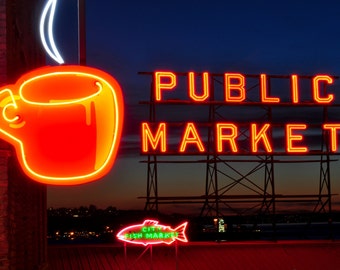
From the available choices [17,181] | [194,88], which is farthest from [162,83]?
[17,181]

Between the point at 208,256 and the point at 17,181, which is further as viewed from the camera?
the point at 208,256

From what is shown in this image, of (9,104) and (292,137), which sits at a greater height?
(292,137)

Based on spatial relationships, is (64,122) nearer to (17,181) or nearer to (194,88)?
(17,181)

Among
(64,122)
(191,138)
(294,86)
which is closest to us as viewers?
(64,122)

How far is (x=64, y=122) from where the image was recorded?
978 cm

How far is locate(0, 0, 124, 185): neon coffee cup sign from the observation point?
9609mm

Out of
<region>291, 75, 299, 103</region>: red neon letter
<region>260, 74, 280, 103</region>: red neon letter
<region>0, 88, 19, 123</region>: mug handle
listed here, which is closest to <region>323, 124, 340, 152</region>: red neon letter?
<region>291, 75, 299, 103</region>: red neon letter

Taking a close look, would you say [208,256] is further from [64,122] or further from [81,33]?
[64,122]

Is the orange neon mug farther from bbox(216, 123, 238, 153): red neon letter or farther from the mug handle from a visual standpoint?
bbox(216, 123, 238, 153): red neon letter

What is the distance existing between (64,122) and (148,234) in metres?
7.71

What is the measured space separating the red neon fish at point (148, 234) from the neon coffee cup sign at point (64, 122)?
295 inches

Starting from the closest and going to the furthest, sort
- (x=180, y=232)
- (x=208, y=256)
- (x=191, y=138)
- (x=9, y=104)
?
(x=9, y=104), (x=180, y=232), (x=208, y=256), (x=191, y=138)

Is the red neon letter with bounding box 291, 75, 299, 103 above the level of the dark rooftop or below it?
above

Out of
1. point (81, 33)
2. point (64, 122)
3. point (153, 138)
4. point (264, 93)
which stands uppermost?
point (264, 93)
